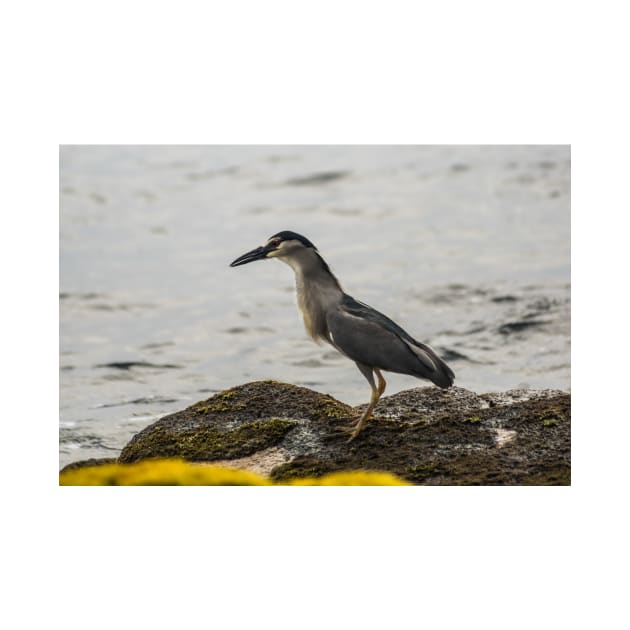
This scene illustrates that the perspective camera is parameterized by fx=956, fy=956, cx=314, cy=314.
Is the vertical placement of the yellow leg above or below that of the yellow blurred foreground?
above

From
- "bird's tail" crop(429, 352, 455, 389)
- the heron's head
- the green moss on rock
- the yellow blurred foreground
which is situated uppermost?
the heron's head

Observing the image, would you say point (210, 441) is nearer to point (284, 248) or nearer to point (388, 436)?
point (388, 436)

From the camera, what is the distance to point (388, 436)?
9.14 metres

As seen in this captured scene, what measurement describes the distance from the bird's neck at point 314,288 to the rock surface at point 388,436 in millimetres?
706

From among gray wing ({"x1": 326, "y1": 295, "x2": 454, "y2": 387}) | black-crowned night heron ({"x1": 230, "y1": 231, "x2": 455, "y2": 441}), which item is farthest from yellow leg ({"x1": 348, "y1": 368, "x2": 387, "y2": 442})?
gray wing ({"x1": 326, "y1": 295, "x2": 454, "y2": 387})

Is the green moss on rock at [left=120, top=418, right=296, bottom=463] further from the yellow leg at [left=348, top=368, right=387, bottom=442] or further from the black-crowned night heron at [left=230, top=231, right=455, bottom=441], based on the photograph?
the black-crowned night heron at [left=230, top=231, right=455, bottom=441]

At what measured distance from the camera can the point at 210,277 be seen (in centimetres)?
1856

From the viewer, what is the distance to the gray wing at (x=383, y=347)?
9.38m

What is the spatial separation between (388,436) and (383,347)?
0.89 m

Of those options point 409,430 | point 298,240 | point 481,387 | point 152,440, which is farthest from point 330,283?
point 481,387

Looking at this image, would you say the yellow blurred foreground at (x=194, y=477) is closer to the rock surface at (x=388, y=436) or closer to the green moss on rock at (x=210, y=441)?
the rock surface at (x=388, y=436)

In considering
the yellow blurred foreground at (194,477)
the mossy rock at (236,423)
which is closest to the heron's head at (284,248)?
the mossy rock at (236,423)

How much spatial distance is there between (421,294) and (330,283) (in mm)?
8319

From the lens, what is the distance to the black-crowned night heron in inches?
369
